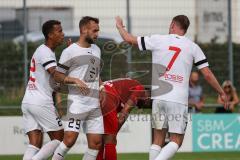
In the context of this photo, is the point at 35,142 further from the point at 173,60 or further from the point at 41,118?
the point at 173,60

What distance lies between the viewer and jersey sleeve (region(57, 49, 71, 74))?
487 inches

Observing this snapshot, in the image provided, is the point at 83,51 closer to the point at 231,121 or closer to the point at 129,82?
the point at 129,82

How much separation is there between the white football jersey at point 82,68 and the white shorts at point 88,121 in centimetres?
9

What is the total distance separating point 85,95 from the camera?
12453 mm

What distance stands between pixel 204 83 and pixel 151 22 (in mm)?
2029

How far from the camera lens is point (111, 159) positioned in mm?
13148

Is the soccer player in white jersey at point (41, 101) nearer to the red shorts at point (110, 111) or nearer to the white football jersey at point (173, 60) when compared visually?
the red shorts at point (110, 111)

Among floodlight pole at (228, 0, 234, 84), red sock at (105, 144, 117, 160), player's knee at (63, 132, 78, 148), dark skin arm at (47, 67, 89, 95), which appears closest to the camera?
dark skin arm at (47, 67, 89, 95)

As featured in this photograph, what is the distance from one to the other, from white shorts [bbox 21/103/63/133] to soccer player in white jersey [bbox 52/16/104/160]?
0.32 metres

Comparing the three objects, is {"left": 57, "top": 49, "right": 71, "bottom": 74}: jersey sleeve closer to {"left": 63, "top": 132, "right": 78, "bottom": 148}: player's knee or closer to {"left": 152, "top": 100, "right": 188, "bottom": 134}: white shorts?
{"left": 63, "top": 132, "right": 78, "bottom": 148}: player's knee

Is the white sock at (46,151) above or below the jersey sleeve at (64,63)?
below

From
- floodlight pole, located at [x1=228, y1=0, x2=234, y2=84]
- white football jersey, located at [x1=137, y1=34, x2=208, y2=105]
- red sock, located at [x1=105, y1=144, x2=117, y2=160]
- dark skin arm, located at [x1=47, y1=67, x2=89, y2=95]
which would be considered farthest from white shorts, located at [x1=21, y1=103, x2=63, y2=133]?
floodlight pole, located at [x1=228, y1=0, x2=234, y2=84]

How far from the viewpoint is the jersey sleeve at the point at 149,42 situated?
1244cm

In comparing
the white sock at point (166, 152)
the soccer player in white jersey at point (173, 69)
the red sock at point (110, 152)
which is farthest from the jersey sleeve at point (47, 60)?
the white sock at point (166, 152)
